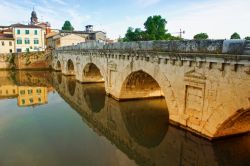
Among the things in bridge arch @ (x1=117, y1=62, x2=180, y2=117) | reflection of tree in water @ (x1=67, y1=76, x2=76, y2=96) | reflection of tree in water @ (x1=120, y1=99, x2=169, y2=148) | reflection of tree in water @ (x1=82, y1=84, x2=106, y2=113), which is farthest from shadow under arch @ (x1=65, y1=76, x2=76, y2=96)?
bridge arch @ (x1=117, y1=62, x2=180, y2=117)

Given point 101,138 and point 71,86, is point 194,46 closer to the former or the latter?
point 101,138

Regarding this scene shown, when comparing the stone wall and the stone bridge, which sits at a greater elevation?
the stone wall

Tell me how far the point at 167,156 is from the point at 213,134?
261 cm

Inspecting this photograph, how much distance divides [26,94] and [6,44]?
108 ft

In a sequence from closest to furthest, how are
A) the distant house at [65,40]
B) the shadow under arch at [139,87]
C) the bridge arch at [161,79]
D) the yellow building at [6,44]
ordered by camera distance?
the bridge arch at [161,79]
the shadow under arch at [139,87]
the yellow building at [6,44]
the distant house at [65,40]

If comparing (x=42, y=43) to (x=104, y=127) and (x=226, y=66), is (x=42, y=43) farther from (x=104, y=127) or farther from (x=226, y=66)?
(x=226, y=66)

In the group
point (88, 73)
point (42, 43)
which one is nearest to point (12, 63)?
point (42, 43)

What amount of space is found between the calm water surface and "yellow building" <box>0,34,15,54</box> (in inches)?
1398

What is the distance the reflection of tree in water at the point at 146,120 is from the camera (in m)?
14.9

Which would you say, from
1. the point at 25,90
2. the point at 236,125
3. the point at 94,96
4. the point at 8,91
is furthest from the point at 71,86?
the point at 236,125

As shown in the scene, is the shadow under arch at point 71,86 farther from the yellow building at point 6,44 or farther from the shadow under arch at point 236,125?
the yellow building at point 6,44

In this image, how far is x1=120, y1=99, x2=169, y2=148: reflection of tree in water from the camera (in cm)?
1486

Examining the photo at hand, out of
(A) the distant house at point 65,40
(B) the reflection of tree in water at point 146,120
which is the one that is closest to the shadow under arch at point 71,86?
(B) the reflection of tree in water at point 146,120

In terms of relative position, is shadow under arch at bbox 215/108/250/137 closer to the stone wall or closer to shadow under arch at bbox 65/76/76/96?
the stone wall
